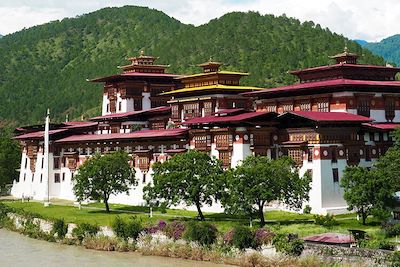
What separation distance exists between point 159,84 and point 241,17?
72.3 metres

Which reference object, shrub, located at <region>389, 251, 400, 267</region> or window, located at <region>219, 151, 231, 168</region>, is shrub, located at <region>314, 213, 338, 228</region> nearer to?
shrub, located at <region>389, 251, 400, 267</region>

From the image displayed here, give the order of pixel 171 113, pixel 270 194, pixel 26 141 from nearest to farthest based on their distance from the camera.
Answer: pixel 270 194, pixel 171 113, pixel 26 141

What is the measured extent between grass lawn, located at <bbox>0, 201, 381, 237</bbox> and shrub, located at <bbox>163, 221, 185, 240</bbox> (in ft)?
8.35

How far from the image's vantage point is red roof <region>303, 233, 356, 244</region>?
4119 centimetres

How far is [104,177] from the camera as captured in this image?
65.5 metres

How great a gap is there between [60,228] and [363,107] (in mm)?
26910

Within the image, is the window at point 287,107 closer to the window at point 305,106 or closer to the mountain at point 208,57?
the window at point 305,106

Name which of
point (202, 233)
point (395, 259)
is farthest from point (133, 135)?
point (395, 259)

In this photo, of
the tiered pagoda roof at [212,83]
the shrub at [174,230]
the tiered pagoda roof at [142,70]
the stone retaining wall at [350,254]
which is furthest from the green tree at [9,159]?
the stone retaining wall at [350,254]

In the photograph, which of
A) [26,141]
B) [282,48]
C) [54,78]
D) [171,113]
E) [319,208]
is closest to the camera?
[319,208]

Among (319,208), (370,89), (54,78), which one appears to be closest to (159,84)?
(370,89)

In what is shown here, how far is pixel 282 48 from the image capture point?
455 feet

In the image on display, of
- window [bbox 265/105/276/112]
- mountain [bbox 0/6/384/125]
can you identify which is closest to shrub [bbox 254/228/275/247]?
window [bbox 265/105/276/112]

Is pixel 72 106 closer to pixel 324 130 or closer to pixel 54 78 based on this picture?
pixel 54 78
